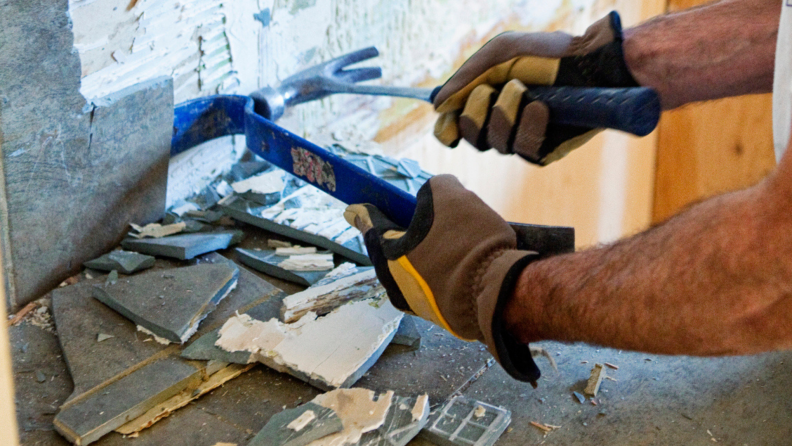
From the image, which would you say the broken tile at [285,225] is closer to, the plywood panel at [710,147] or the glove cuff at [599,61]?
the glove cuff at [599,61]

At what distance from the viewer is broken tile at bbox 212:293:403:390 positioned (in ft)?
3.61

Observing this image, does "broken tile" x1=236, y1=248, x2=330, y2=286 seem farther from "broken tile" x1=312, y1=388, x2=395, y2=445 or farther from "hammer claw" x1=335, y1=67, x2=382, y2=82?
"hammer claw" x1=335, y1=67, x2=382, y2=82

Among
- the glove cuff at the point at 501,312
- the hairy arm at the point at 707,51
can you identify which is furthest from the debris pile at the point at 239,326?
the hairy arm at the point at 707,51

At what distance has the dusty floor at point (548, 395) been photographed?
985mm

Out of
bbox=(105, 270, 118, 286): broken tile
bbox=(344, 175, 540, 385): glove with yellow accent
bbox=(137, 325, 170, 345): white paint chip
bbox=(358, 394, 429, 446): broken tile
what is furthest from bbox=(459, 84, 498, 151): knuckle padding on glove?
bbox=(105, 270, 118, 286): broken tile

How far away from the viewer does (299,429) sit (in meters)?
0.96

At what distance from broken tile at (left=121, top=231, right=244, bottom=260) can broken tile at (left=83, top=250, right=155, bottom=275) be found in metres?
0.03

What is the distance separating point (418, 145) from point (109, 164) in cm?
150

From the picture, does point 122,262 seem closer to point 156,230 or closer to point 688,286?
point 156,230

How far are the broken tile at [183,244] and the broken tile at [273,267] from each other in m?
0.05

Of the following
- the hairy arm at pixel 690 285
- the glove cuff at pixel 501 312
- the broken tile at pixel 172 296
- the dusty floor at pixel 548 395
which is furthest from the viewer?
the broken tile at pixel 172 296

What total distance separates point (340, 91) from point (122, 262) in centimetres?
81

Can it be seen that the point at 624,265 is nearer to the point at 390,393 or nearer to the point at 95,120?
the point at 390,393

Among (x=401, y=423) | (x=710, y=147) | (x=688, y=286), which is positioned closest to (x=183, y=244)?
(x=401, y=423)
